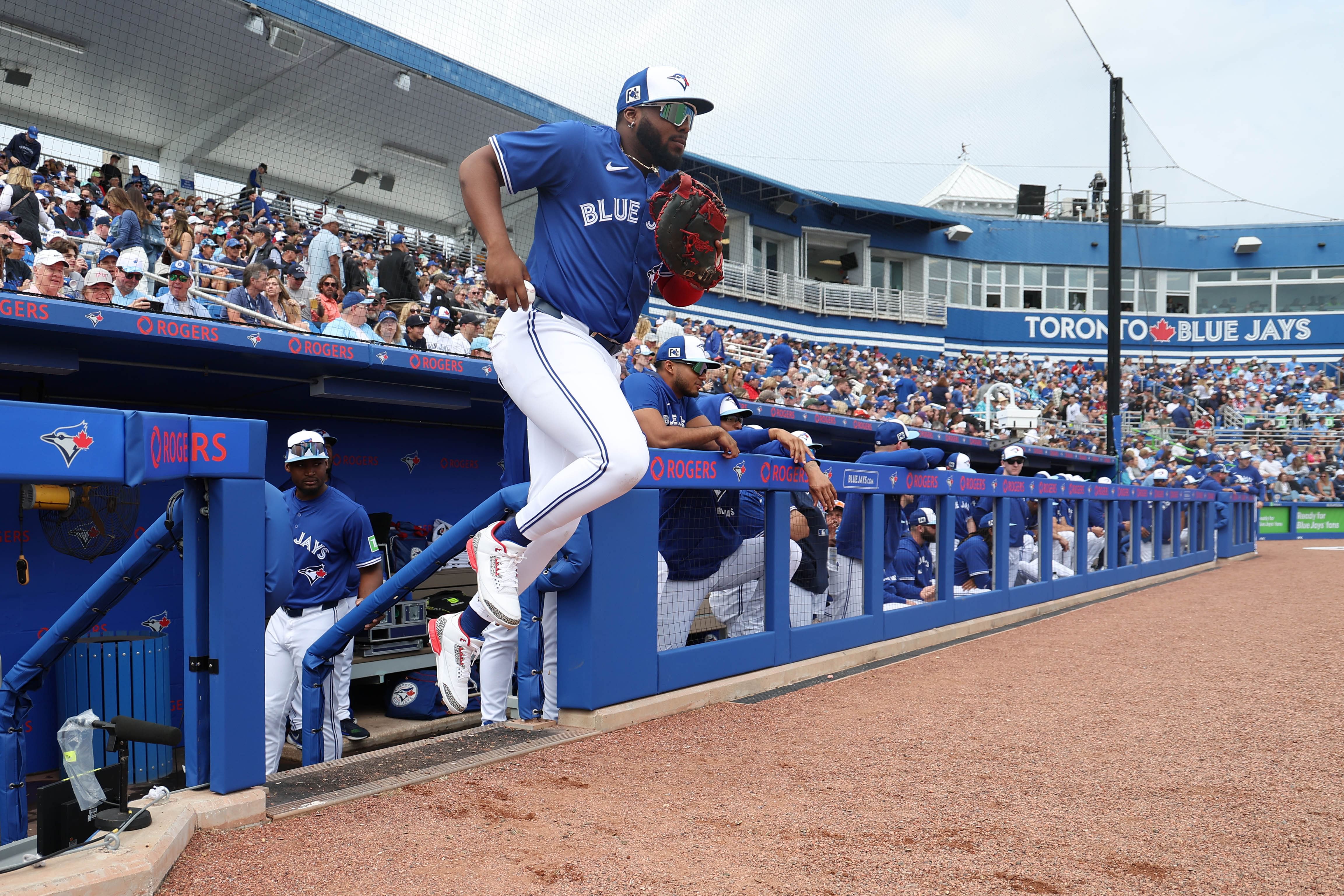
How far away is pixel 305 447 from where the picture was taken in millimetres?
5082

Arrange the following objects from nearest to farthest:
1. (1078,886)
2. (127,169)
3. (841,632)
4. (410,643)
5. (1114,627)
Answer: (1078,886), (841,632), (410,643), (1114,627), (127,169)

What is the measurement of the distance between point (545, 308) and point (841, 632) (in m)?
3.06

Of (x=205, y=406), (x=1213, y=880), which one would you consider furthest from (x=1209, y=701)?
(x=205, y=406)

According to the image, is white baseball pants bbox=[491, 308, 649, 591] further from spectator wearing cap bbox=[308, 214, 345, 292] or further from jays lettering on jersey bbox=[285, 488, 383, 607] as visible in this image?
spectator wearing cap bbox=[308, 214, 345, 292]

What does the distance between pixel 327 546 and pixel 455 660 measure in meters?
2.43

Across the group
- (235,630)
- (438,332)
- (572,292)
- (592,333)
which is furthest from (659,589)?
(438,332)

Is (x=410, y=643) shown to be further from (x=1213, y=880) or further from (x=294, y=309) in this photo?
(x=1213, y=880)

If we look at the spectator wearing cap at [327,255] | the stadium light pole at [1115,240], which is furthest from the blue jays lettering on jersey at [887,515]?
the stadium light pole at [1115,240]

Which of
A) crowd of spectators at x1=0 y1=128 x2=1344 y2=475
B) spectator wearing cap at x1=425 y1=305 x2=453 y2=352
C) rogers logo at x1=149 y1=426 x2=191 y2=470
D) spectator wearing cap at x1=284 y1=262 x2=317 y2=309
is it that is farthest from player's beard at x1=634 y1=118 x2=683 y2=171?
spectator wearing cap at x1=284 y1=262 x2=317 y2=309

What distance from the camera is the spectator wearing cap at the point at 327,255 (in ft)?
35.6

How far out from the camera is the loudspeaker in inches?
1490

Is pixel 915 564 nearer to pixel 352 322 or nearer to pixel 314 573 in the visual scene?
pixel 314 573

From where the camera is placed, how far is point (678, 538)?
4.33 metres

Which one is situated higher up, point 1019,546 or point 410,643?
point 1019,546
